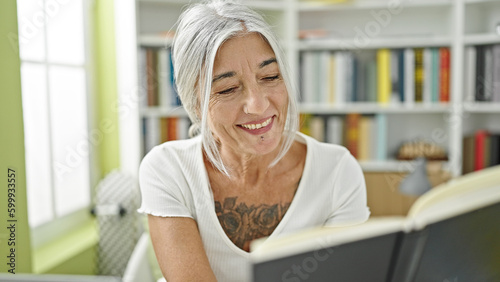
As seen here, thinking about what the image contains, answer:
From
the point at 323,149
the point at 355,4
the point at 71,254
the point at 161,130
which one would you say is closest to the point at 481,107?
the point at 355,4

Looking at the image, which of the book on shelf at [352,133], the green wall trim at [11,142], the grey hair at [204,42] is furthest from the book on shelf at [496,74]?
the green wall trim at [11,142]

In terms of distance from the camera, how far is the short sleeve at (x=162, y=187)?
68 cm

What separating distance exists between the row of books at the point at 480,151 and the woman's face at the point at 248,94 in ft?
3.27

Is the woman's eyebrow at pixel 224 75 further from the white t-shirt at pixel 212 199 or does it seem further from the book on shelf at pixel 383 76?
the book on shelf at pixel 383 76

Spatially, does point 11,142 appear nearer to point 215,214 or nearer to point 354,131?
point 215,214

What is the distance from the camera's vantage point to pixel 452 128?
1.42 meters

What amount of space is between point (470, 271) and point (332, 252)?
0.65ft

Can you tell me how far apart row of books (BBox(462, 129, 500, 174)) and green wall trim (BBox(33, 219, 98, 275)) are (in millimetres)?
1109

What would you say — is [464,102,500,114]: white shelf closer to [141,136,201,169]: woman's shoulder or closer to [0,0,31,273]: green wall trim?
[141,136,201,169]: woman's shoulder

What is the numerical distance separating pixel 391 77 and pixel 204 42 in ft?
3.18

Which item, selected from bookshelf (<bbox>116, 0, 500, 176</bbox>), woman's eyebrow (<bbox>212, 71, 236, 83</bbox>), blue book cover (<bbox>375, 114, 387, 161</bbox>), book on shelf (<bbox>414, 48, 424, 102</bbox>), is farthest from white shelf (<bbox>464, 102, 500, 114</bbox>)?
woman's eyebrow (<bbox>212, 71, 236, 83</bbox>)

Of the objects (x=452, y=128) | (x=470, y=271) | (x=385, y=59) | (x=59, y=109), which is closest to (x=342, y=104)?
(x=385, y=59)

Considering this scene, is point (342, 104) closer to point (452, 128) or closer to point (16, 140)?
point (452, 128)

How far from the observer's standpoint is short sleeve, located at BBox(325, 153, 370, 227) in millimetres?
707
